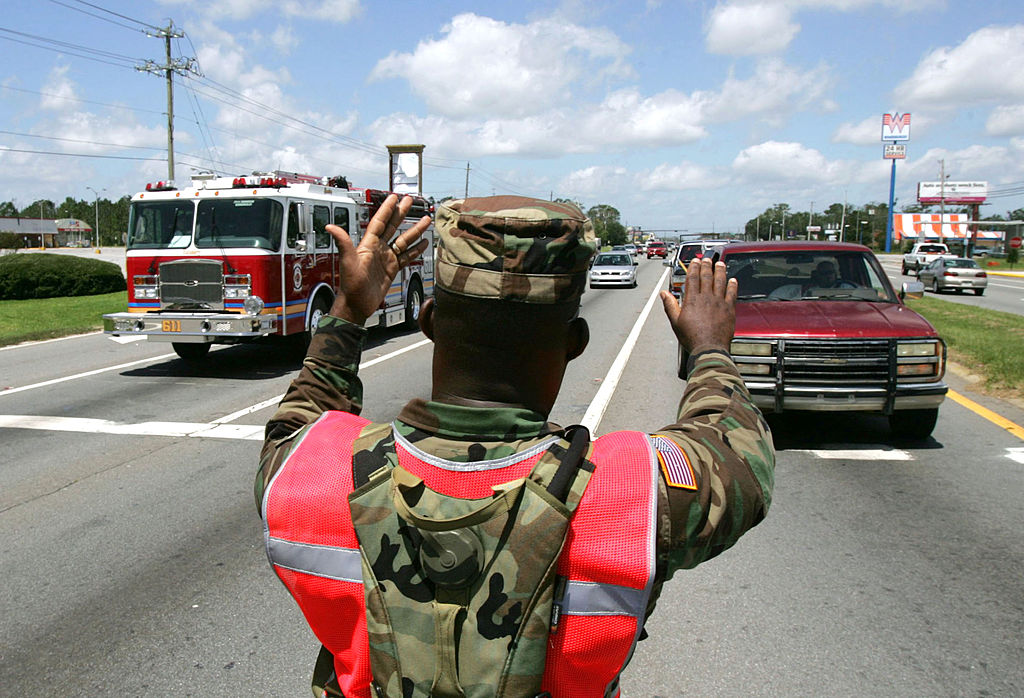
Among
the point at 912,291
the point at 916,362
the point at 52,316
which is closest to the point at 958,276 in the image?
the point at 912,291

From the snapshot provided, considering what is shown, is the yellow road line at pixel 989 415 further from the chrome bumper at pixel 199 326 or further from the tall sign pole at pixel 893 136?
the tall sign pole at pixel 893 136

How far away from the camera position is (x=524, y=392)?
150cm

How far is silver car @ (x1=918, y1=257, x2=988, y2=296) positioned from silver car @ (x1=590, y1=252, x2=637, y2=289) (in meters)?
12.1

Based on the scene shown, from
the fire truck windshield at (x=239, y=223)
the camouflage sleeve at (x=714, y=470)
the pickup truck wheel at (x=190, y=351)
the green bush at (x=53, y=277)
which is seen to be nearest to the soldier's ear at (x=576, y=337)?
the camouflage sleeve at (x=714, y=470)

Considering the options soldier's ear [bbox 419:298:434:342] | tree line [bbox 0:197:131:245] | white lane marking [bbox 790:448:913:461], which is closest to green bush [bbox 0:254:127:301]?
white lane marking [bbox 790:448:913:461]

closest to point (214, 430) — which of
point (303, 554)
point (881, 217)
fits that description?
point (303, 554)

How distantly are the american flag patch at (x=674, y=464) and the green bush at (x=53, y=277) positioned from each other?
82.4 ft

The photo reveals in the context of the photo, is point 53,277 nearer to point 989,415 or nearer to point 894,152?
point 989,415

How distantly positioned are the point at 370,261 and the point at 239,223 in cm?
1143

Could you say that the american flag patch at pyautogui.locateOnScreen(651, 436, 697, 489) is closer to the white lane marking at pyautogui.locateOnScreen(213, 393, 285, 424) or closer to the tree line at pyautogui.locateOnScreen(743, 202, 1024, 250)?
the white lane marking at pyautogui.locateOnScreen(213, 393, 285, 424)

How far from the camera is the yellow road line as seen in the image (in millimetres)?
8492

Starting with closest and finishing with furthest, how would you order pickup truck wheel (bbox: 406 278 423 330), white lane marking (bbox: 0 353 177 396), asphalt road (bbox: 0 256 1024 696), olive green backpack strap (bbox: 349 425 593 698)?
olive green backpack strap (bbox: 349 425 593 698) < asphalt road (bbox: 0 256 1024 696) < white lane marking (bbox: 0 353 177 396) < pickup truck wheel (bbox: 406 278 423 330)

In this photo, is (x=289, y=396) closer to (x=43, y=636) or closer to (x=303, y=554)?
(x=303, y=554)

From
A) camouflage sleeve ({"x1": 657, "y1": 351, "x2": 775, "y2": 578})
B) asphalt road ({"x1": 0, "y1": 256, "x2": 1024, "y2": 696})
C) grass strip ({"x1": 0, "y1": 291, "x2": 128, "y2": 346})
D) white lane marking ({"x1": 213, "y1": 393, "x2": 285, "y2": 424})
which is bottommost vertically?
asphalt road ({"x1": 0, "y1": 256, "x2": 1024, "y2": 696})
